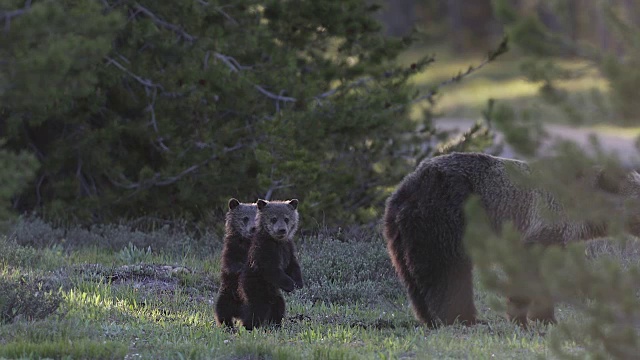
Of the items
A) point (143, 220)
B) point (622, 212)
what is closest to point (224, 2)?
point (143, 220)

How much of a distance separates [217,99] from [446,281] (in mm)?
5968

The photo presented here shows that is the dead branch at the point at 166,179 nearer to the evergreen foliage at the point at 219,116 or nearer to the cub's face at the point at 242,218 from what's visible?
the evergreen foliage at the point at 219,116

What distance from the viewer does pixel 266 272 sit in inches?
345

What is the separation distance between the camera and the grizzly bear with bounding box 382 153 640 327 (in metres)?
9.02

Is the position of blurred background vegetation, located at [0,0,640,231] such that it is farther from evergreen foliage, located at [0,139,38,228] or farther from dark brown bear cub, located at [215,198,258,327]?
dark brown bear cub, located at [215,198,258,327]

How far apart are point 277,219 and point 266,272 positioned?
0.46m

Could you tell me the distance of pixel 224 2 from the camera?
14617 mm

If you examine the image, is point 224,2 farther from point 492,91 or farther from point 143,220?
point 492,91

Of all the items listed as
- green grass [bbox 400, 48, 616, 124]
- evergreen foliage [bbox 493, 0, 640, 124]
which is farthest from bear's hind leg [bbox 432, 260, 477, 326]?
green grass [bbox 400, 48, 616, 124]

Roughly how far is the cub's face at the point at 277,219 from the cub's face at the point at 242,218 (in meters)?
0.16

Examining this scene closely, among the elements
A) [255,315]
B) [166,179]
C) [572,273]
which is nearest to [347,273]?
[255,315]

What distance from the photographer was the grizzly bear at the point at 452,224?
355 inches

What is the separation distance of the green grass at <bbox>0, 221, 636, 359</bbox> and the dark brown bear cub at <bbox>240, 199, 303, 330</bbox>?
0.85ft

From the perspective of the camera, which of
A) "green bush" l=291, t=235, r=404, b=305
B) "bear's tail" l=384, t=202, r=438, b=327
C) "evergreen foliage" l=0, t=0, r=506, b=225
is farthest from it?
"evergreen foliage" l=0, t=0, r=506, b=225
